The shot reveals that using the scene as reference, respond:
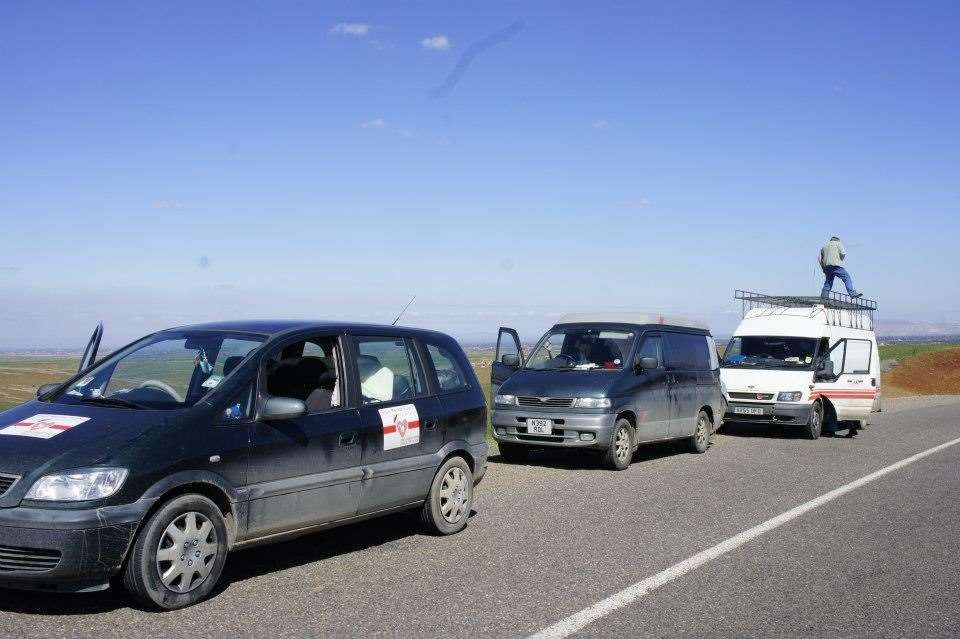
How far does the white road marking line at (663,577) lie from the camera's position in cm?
A: 545

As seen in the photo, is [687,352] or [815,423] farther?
[815,423]

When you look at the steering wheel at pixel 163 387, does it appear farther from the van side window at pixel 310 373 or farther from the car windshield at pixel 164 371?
the van side window at pixel 310 373

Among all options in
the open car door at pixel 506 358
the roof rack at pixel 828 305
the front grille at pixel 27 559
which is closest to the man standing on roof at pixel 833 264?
the roof rack at pixel 828 305

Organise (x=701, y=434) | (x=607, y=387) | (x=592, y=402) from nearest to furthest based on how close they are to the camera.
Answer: (x=592, y=402)
(x=607, y=387)
(x=701, y=434)

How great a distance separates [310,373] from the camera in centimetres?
723

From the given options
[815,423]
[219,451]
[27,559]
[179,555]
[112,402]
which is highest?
[112,402]

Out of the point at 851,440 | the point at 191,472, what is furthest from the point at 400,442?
the point at 851,440

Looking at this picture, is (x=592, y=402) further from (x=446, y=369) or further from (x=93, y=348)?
(x=93, y=348)

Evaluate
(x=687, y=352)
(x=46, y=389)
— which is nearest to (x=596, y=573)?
(x=46, y=389)

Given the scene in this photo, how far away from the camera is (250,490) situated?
244 inches

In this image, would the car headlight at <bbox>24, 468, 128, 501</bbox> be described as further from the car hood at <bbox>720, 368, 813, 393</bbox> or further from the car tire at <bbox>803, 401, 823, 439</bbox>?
the car tire at <bbox>803, 401, 823, 439</bbox>

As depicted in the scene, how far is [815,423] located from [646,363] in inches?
256

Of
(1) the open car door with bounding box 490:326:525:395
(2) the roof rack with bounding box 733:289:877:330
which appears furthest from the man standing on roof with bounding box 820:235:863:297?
(1) the open car door with bounding box 490:326:525:395

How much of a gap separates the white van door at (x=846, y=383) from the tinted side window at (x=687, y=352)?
3.59m
